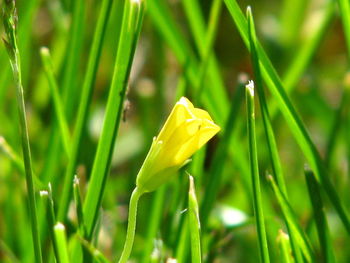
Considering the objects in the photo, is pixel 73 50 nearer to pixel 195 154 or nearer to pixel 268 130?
pixel 195 154

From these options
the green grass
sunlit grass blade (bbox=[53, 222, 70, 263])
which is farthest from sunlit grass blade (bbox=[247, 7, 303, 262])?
sunlit grass blade (bbox=[53, 222, 70, 263])

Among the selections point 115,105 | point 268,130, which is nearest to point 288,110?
point 268,130

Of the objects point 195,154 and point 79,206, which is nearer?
point 79,206

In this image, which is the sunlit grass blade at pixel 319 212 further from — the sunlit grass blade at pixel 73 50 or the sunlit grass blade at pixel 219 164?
→ the sunlit grass blade at pixel 73 50

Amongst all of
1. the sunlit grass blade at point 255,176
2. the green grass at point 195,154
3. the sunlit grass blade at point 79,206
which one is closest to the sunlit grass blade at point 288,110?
the green grass at point 195,154

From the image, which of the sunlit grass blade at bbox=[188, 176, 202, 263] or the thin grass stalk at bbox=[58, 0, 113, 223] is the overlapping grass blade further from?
the sunlit grass blade at bbox=[188, 176, 202, 263]
